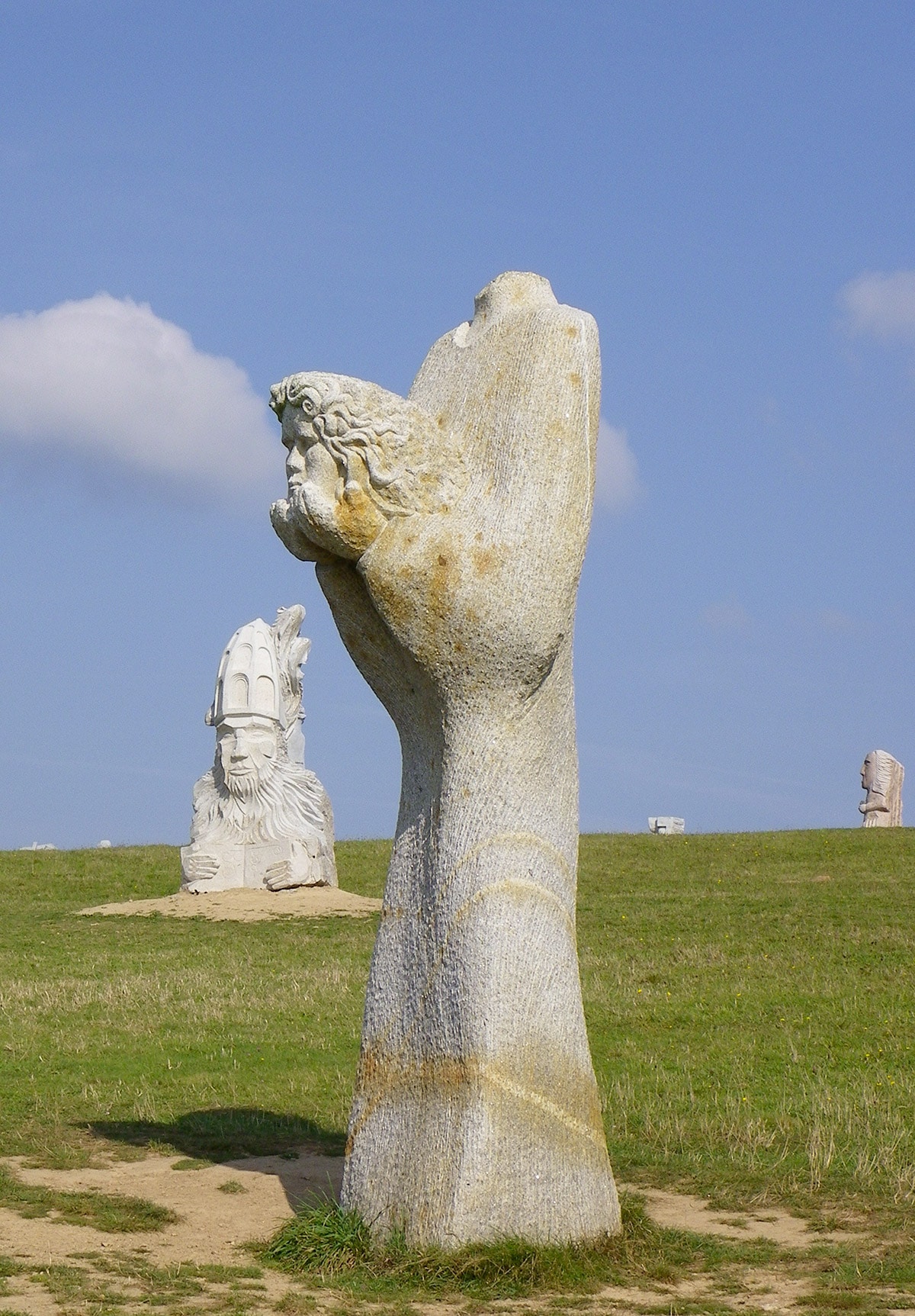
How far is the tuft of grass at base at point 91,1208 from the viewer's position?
7.18 meters

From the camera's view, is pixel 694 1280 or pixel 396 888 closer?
pixel 694 1280

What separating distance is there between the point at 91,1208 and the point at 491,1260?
2.27m

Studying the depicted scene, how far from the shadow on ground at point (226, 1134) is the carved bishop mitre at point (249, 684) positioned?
13.1m

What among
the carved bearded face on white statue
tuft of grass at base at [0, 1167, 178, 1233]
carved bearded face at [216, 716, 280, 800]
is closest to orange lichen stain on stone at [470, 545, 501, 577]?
the carved bearded face on white statue

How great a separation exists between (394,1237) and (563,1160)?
0.79 metres

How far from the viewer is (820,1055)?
12258 millimetres

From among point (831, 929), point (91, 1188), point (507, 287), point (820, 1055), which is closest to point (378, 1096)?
point (91, 1188)

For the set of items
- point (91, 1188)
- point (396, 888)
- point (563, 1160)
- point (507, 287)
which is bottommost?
point (91, 1188)

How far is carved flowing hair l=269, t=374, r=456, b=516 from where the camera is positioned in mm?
6676

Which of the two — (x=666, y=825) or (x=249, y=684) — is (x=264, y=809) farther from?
(x=666, y=825)

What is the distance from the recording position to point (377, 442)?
22.0ft

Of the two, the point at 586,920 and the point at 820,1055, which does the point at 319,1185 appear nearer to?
the point at 820,1055

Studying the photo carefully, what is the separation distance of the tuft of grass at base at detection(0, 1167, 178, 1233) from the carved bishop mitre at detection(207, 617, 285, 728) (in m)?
15.2

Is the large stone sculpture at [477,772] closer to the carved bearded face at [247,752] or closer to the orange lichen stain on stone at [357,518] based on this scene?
the orange lichen stain on stone at [357,518]
